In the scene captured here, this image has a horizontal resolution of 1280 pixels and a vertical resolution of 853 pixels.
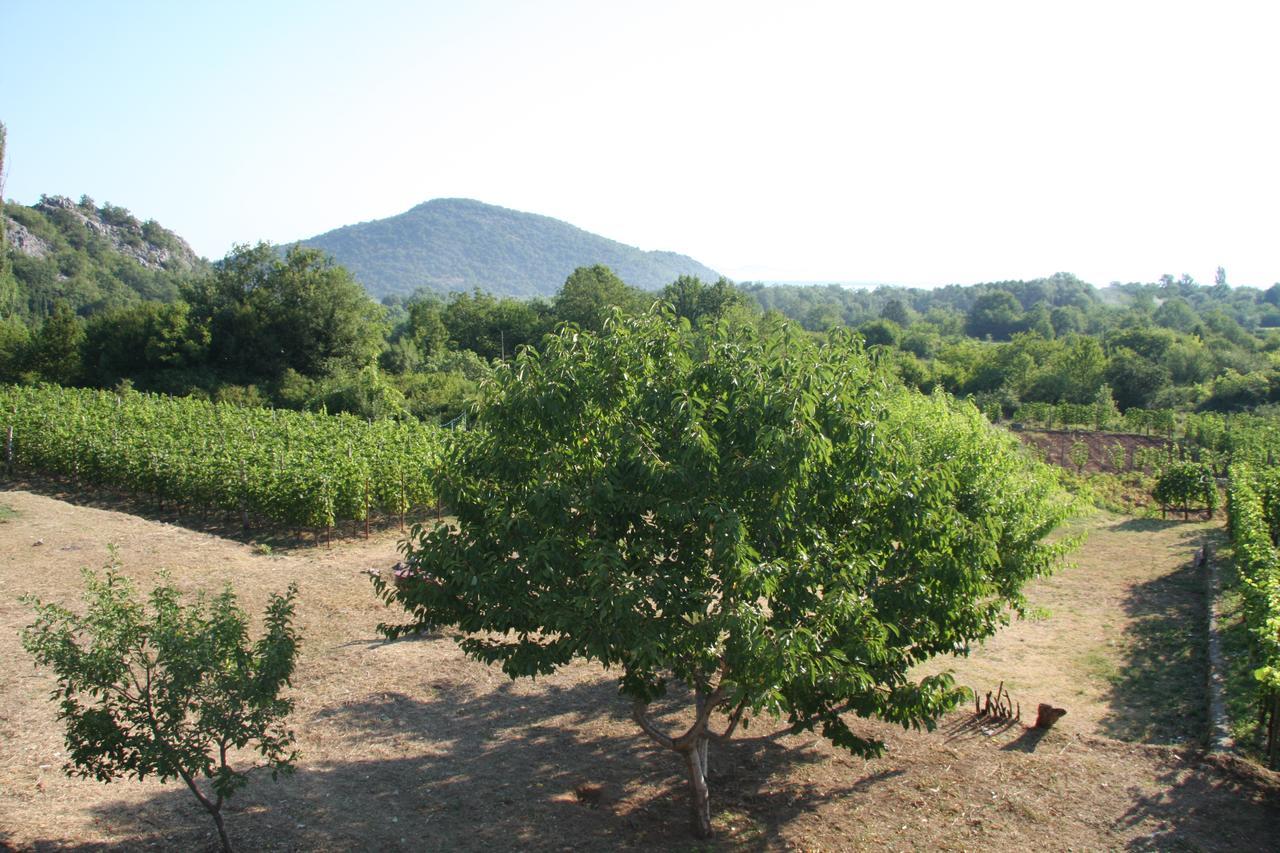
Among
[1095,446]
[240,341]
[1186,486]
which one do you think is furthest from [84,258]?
[1186,486]

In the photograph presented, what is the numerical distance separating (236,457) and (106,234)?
13937cm

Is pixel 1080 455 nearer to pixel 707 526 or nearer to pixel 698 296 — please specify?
pixel 707 526

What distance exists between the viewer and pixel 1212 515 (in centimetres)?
2508

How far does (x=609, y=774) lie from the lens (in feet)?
29.5

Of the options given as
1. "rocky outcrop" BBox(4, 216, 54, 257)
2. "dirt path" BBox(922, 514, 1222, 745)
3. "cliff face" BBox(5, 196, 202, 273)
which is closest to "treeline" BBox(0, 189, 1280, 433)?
"dirt path" BBox(922, 514, 1222, 745)

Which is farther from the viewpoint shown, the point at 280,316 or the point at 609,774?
the point at 280,316

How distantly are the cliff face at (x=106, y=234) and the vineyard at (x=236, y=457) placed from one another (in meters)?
96.0

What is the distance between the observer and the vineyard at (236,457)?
17859mm

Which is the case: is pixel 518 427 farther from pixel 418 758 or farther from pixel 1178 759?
pixel 1178 759

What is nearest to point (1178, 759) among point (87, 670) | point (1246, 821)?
point (1246, 821)

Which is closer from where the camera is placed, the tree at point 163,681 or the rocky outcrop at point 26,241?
the tree at point 163,681

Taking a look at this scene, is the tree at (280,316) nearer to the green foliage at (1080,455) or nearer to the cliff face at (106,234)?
the green foliage at (1080,455)

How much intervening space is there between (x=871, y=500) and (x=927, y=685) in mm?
1723

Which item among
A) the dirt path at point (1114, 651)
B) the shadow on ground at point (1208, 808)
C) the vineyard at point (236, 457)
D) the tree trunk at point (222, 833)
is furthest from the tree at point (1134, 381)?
the tree trunk at point (222, 833)
